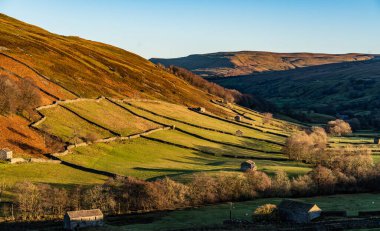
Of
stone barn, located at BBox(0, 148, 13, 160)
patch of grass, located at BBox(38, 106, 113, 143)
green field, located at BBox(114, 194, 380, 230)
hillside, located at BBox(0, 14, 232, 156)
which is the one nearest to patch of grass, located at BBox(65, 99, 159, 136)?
patch of grass, located at BBox(38, 106, 113, 143)

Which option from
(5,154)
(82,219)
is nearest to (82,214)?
(82,219)

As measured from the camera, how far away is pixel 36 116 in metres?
121

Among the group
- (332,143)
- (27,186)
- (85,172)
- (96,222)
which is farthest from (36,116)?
(332,143)

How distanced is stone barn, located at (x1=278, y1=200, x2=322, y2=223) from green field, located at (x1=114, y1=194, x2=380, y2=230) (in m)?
6.07

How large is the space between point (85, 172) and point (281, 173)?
Result: 41.9 metres

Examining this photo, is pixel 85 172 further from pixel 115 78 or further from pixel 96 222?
pixel 115 78

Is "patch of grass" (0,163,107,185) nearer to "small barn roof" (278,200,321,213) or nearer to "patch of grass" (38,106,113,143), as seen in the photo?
"patch of grass" (38,106,113,143)

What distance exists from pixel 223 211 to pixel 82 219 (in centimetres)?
2568

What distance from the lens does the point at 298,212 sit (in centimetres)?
7806

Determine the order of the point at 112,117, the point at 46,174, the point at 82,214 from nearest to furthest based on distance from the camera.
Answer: the point at 82,214 → the point at 46,174 → the point at 112,117

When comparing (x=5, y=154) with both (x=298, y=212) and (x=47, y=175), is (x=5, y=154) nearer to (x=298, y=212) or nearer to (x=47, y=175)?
(x=47, y=175)

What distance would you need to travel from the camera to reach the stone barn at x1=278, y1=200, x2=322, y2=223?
255 feet

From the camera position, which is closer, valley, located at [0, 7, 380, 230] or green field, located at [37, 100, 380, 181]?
valley, located at [0, 7, 380, 230]

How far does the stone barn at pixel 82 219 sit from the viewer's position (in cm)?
7069
